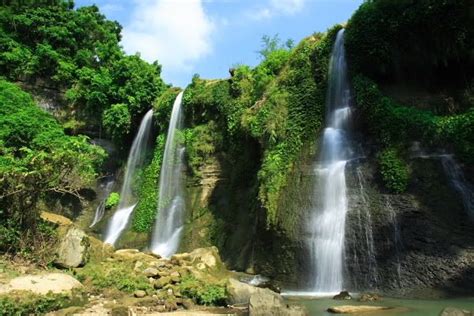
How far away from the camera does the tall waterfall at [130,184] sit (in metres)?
23.5

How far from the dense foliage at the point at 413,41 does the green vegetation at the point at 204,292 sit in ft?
31.0

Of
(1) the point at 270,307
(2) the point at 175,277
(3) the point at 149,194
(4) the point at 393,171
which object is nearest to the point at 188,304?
(2) the point at 175,277

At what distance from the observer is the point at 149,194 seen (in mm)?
23203

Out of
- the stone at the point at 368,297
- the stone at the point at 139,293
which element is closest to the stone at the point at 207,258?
the stone at the point at 139,293

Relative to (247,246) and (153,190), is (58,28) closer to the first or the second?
(153,190)

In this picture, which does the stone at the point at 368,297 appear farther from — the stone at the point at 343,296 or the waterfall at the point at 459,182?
the waterfall at the point at 459,182

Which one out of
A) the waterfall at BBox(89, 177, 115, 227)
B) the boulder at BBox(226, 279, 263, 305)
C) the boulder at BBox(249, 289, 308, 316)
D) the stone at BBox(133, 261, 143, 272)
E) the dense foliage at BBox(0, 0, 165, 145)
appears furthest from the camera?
the dense foliage at BBox(0, 0, 165, 145)

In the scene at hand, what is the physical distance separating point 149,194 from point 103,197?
184 inches

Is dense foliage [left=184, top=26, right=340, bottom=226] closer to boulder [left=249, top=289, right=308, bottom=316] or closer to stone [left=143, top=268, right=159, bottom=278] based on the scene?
stone [left=143, top=268, right=159, bottom=278]

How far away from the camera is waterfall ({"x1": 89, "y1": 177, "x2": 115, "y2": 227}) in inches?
1000

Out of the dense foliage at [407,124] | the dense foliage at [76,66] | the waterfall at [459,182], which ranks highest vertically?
the dense foliage at [76,66]

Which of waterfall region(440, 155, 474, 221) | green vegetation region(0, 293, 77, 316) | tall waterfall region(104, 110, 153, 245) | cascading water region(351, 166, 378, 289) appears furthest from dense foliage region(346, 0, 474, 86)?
tall waterfall region(104, 110, 153, 245)

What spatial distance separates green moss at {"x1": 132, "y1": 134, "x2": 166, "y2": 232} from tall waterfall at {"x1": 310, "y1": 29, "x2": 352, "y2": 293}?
9.80 meters

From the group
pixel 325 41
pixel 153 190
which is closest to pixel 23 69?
pixel 153 190
